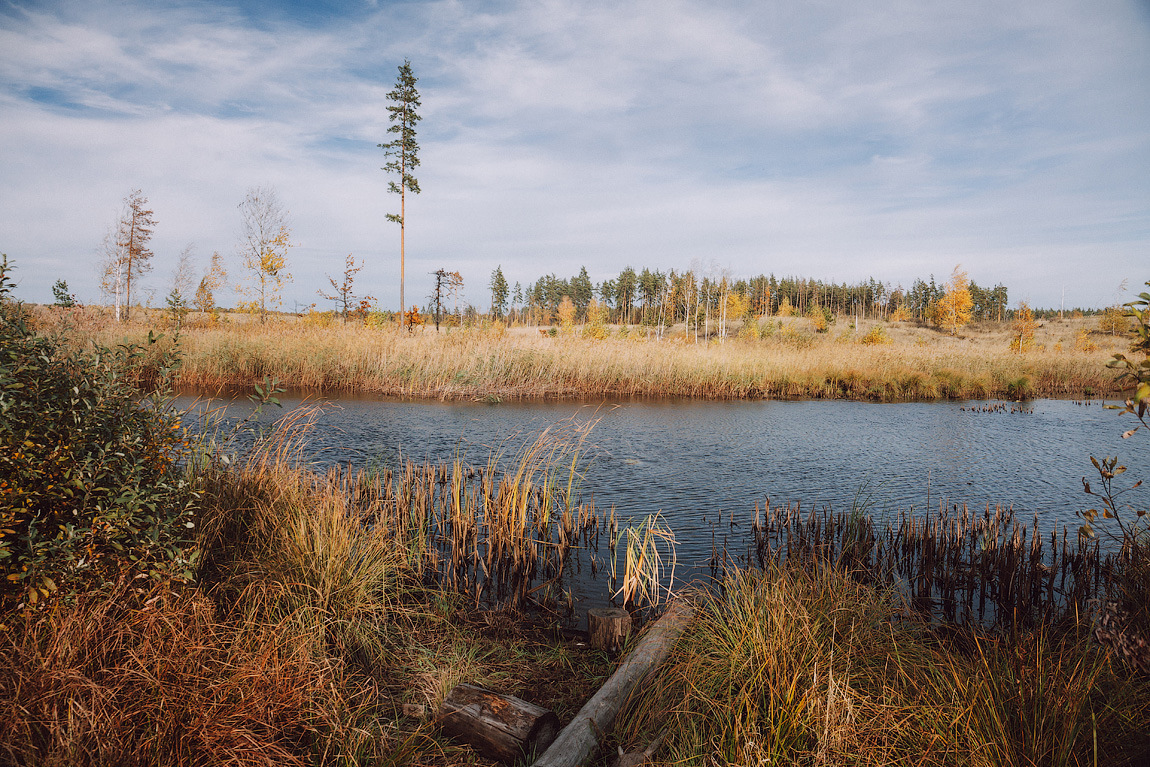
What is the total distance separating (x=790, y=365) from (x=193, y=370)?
68.3 ft

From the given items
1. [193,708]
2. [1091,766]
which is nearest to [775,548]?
[1091,766]

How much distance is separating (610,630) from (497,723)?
1.24m

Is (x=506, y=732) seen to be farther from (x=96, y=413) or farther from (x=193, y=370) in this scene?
(x=193, y=370)

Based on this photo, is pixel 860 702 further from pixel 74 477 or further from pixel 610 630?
pixel 74 477

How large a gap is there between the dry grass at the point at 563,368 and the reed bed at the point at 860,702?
15.2 meters

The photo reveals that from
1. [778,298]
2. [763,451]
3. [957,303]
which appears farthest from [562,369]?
[778,298]

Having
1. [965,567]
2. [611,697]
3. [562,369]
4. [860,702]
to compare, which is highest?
[562,369]

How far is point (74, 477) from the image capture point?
2.59 metres

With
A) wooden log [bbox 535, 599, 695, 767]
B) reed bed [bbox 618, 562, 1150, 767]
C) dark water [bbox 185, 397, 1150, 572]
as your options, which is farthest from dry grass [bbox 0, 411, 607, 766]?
dark water [bbox 185, 397, 1150, 572]

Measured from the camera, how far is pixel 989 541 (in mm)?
5449

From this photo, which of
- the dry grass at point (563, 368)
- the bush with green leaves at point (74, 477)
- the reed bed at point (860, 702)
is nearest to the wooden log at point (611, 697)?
the reed bed at point (860, 702)

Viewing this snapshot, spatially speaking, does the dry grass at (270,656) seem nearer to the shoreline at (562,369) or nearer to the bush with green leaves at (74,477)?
the bush with green leaves at (74,477)

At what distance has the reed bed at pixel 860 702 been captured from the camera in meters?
2.28

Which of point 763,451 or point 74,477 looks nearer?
point 74,477
